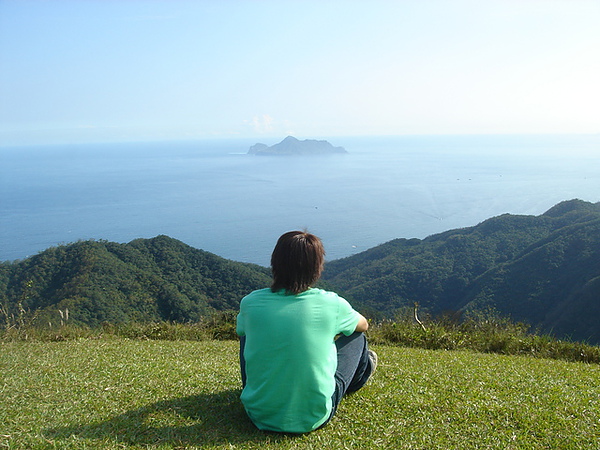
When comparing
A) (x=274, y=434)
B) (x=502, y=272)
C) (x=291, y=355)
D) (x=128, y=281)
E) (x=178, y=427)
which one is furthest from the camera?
(x=502, y=272)

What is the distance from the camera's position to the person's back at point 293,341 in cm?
242

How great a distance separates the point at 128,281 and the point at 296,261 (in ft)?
76.7

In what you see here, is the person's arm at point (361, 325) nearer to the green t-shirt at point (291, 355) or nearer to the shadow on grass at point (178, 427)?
the green t-shirt at point (291, 355)

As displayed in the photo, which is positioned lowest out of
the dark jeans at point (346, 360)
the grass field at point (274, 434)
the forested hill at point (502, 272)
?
the forested hill at point (502, 272)

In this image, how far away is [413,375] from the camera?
3.69m

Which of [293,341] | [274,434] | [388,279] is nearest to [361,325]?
[293,341]

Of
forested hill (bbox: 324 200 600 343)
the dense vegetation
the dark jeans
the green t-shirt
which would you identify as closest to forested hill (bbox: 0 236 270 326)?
the dense vegetation

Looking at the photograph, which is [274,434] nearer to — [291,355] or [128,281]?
[291,355]

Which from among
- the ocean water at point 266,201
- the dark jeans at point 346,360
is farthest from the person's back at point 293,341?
the ocean water at point 266,201

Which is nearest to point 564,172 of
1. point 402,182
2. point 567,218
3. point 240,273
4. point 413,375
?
point 402,182

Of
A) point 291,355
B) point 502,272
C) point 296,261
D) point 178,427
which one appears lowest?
point 502,272

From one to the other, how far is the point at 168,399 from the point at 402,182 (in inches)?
4919

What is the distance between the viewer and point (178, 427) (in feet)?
8.96

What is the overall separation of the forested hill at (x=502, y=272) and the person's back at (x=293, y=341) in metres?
19.9
